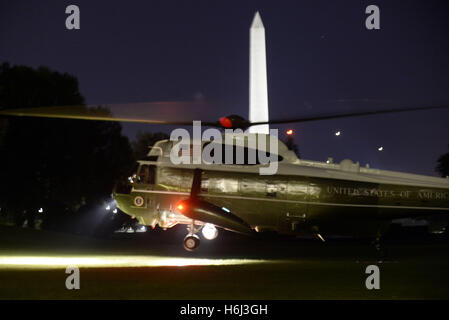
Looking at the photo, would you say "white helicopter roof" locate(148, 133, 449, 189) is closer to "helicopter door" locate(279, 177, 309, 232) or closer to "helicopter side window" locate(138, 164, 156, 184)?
"helicopter door" locate(279, 177, 309, 232)

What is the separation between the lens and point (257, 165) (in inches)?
833

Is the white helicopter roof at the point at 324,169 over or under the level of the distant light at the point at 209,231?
over

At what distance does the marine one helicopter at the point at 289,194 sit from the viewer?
20359 millimetres

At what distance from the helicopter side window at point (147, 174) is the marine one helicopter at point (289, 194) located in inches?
1.6

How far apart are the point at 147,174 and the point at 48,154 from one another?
29967 millimetres

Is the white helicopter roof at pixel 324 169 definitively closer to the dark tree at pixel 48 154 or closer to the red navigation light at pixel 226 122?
the red navigation light at pixel 226 122

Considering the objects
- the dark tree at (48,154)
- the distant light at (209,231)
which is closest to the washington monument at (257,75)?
the dark tree at (48,154)

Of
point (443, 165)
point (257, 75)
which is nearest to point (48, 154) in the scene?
point (257, 75)

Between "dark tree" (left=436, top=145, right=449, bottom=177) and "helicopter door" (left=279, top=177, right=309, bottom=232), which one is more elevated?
"dark tree" (left=436, top=145, right=449, bottom=177)

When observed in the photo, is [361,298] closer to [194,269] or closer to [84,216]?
[194,269]

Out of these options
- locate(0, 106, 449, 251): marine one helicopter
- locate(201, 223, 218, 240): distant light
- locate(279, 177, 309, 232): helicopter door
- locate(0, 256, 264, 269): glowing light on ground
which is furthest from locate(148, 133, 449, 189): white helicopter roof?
locate(0, 256, 264, 269): glowing light on ground

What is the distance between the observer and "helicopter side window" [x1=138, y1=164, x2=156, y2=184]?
22125mm

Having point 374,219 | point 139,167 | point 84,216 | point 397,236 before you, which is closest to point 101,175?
point 84,216

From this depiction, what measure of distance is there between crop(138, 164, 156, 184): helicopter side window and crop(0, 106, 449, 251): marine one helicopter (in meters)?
0.04
